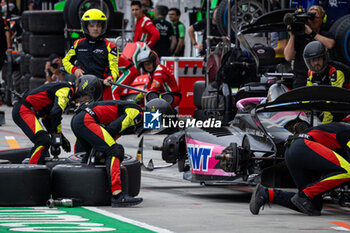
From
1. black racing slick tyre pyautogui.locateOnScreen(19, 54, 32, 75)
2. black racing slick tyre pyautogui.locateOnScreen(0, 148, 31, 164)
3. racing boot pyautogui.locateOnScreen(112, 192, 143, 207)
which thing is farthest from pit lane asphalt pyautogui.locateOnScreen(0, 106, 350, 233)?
black racing slick tyre pyautogui.locateOnScreen(19, 54, 32, 75)

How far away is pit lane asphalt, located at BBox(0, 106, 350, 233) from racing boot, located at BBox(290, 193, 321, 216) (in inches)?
2.6

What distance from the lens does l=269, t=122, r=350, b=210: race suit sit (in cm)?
782

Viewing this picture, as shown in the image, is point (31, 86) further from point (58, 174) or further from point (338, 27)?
point (58, 174)

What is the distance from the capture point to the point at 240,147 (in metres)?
8.70

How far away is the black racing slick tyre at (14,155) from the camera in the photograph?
1062cm

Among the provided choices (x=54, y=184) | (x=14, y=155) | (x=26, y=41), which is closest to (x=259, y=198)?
(x=54, y=184)

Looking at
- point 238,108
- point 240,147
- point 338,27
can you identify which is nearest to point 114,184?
point 240,147

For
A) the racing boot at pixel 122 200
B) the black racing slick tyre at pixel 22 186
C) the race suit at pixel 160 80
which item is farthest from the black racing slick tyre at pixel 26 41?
the racing boot at pixel 122 200

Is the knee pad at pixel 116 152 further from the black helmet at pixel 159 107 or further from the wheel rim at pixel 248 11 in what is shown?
the wheel rim at pixel 248 11

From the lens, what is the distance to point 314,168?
795 centimetres

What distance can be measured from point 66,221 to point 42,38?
16050 millimetres

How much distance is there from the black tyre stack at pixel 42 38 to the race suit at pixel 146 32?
4392 mm

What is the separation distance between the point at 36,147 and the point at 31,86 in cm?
1352

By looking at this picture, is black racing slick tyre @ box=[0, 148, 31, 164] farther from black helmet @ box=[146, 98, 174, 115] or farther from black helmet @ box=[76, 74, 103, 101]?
black helmet @ box=[146, 98, 174, 115]
